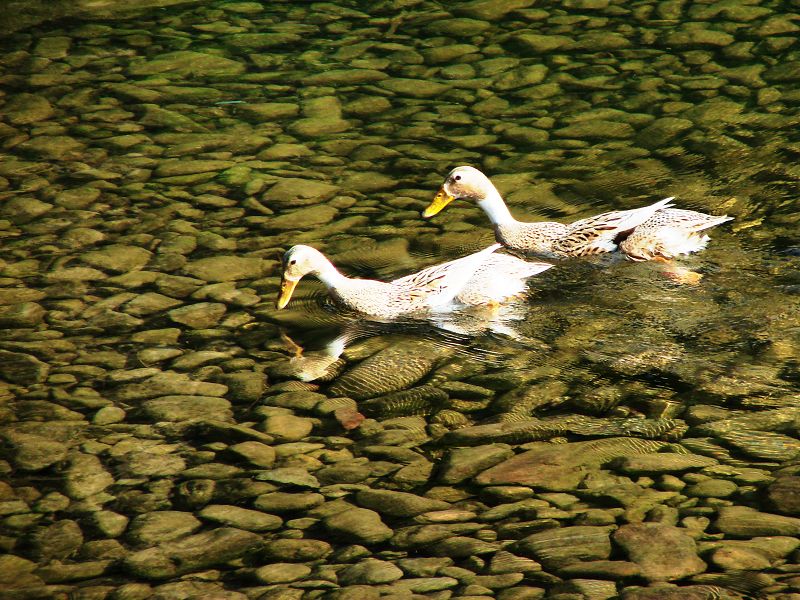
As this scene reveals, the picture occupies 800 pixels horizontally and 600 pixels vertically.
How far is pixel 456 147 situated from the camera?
10.4 meters

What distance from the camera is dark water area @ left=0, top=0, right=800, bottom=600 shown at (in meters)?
5.44

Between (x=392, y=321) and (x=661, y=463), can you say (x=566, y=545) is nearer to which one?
(x=661, y=463)

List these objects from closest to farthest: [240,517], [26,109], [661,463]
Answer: [240,517]
[661,463]
[26,109]

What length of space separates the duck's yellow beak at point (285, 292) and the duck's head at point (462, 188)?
1.53 meters

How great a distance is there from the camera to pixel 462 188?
8.87 meters

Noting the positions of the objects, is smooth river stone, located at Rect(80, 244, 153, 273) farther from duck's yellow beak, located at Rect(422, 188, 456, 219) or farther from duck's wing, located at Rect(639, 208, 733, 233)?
duck's wing, located at Rect(639, 208, 733, 233)

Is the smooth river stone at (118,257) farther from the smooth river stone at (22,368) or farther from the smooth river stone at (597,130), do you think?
the smooth river stone at (597,130)

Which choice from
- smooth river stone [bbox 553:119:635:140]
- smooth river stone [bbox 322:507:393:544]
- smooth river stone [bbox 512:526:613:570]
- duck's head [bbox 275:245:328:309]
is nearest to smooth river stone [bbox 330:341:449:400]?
duck's head [bbox 275:245:328:309]

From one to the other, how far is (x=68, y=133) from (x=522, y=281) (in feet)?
16.4

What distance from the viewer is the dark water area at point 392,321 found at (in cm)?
544

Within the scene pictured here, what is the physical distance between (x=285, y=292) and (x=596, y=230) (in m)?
2.35

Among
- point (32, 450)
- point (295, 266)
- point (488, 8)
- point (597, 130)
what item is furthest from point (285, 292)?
point (488, 8)

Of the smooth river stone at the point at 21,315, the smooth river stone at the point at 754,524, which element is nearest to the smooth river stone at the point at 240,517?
the smooth river stone at the point at 754,524

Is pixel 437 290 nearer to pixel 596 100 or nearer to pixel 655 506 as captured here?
pixel 655 506
